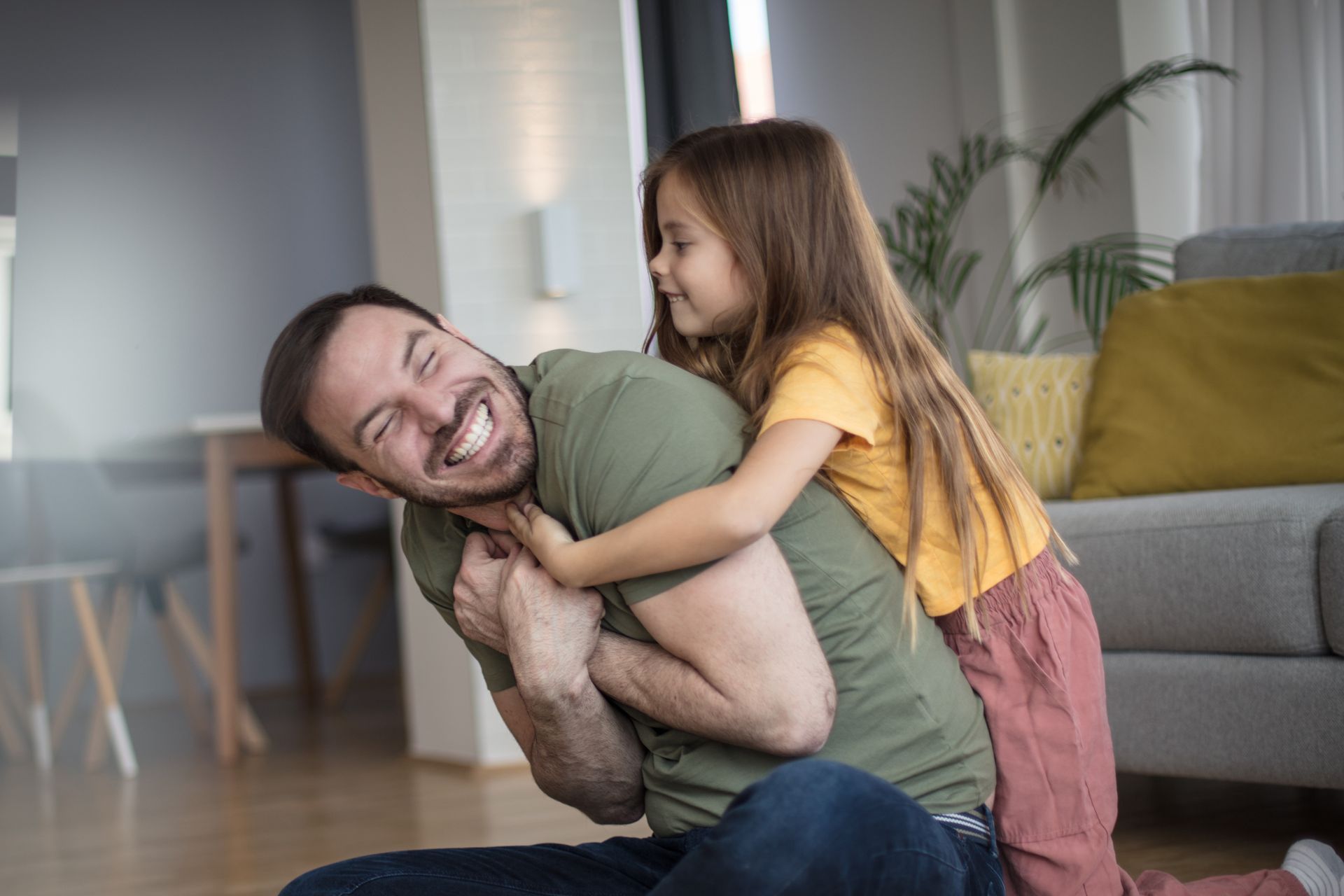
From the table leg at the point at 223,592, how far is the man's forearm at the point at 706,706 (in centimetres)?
295

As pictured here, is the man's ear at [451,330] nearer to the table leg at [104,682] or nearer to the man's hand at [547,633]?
the man's hand at [547,633]

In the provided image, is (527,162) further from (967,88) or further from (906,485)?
(906,485)

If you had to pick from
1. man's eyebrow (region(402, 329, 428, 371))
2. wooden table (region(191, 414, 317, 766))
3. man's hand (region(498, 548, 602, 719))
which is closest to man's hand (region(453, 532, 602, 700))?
man's hand (region(498, 548, 602, 719))

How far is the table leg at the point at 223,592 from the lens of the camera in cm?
376

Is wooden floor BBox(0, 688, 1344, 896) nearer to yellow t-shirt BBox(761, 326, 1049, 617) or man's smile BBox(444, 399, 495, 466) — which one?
yellow t-shirt BBox(761, 326, 1049, 617)

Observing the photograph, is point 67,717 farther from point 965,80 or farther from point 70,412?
point 965,80

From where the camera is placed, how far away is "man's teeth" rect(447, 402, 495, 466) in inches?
45.9

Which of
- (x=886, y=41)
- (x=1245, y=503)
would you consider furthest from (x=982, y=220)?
(x=1245, y=503)

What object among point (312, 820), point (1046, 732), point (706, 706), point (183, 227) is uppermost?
point (183, 227)

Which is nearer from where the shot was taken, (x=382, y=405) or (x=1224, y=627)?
(x=382, y=405)

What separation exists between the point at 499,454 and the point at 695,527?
224mm

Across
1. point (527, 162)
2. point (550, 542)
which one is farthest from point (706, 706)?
point (527, 162)

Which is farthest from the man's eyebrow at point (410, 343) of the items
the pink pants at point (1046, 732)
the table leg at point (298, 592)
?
the table leg at point (298, 592)

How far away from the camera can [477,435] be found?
1.17 m
